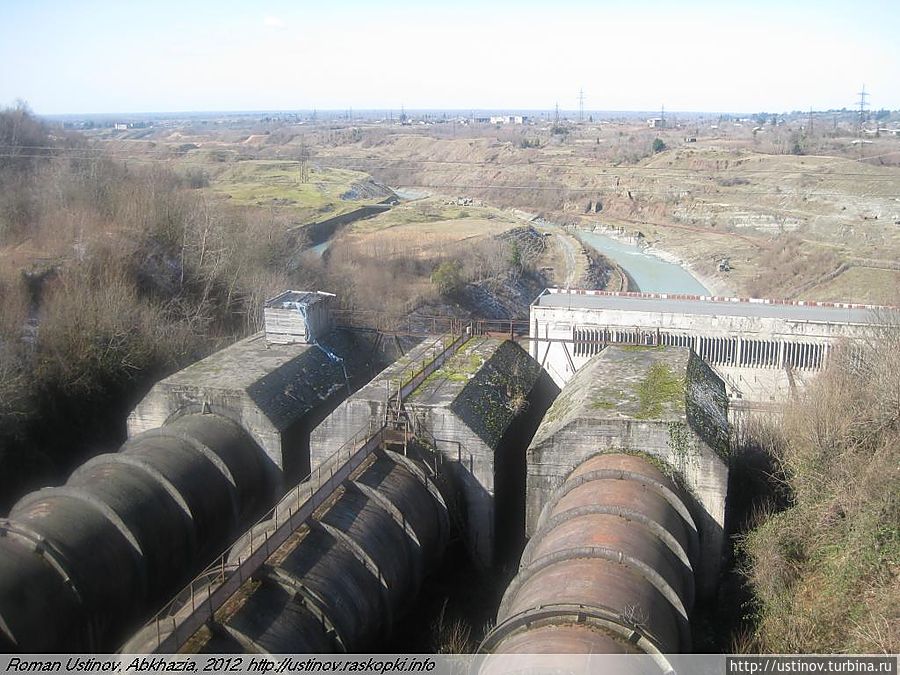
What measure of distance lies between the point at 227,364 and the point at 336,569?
26.1ft

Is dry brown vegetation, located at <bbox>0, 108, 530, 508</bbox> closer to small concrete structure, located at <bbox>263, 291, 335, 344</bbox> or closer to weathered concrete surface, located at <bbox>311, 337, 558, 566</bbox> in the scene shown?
small concrete structure, located at <bbox>263, 291, 335, 344</bbox>

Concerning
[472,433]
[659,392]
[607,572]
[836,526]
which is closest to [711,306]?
[659,392]

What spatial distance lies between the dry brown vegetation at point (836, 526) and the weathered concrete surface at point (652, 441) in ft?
4.25

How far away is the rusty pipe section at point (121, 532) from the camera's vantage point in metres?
10.7

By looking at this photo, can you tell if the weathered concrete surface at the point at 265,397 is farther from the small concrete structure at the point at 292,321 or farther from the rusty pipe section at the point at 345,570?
the rusty pipe section at the point at 345,570

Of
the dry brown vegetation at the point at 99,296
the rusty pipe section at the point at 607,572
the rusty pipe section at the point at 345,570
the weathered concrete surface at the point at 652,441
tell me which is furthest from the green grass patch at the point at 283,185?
the rusty pipe section at the point at 607,572

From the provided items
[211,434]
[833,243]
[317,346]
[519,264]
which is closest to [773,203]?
[833,243]

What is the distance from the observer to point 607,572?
33.2 feet

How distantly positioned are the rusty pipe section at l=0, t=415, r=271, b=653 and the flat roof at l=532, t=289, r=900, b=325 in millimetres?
15180

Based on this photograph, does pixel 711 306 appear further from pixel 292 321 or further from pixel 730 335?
pixel 292 321

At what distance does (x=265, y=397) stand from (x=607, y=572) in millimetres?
8795

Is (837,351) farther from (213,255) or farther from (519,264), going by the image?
(519,264)

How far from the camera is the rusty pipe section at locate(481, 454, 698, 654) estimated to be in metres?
8.95

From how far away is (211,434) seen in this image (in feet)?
50.1
